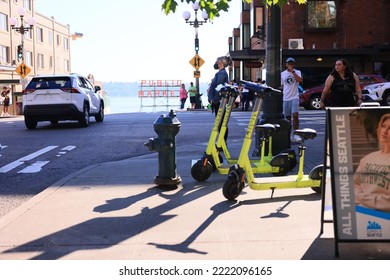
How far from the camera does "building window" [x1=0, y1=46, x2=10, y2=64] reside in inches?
2217

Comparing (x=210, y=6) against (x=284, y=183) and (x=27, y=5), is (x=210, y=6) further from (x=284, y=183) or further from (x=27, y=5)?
(x=27, y=5)

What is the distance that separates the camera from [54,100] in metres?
17.7

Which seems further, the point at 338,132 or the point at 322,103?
the point at 322,103

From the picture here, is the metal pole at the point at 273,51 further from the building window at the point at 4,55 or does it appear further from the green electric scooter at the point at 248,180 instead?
the building window at the point at 4,55

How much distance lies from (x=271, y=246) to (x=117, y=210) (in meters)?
2.19

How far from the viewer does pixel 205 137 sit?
14.8 meters

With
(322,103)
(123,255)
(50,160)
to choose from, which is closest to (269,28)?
(322,103)

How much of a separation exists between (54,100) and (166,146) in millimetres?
10994

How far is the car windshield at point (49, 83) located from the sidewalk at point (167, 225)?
10315mm

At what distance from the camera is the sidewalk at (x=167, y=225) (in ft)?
15.9

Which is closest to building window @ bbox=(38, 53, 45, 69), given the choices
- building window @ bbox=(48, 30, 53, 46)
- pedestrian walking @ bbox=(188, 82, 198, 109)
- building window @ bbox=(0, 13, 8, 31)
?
building window @ bbox=(48, 30, 53, 46)

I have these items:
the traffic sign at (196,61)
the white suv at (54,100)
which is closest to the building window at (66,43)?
the traffic sign at (196,61)

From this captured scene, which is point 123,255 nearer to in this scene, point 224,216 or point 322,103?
point 224,216

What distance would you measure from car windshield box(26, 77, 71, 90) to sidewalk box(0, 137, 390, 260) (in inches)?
406
